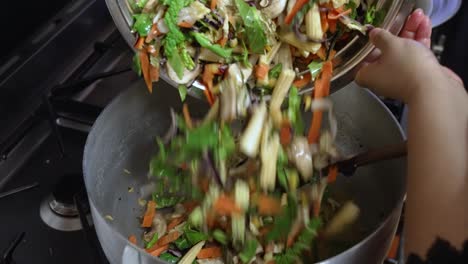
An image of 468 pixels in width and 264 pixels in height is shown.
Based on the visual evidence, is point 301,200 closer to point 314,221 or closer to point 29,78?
point 314,221

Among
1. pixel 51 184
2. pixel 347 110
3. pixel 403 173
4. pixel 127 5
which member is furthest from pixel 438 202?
pixel 51 184

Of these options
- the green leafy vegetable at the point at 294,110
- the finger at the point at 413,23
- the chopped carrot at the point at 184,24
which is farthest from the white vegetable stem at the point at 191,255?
the finger at the point at 413,23

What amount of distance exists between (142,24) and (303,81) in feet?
0.83

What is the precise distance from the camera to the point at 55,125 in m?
1.00

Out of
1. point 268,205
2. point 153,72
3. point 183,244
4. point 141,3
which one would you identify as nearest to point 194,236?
point 183,244

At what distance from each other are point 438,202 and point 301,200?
26 cm

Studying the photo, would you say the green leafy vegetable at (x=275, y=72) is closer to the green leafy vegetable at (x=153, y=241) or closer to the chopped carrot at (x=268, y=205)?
the chopped carrot at (x=268, y=205)

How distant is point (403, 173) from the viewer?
2.68 feet

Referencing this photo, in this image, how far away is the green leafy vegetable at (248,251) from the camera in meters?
0.79

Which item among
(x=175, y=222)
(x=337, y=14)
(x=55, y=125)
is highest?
(x=337, y=14)

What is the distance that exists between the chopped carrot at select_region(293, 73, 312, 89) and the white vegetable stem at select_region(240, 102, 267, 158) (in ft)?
0.31

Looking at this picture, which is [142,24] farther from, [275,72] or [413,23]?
[413,23]

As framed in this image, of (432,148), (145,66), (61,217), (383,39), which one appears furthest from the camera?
(61,217)

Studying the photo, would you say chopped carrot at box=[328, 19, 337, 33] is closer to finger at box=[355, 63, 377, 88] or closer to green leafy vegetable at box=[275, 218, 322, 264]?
finger at box=[355, 63, 377, 88]
